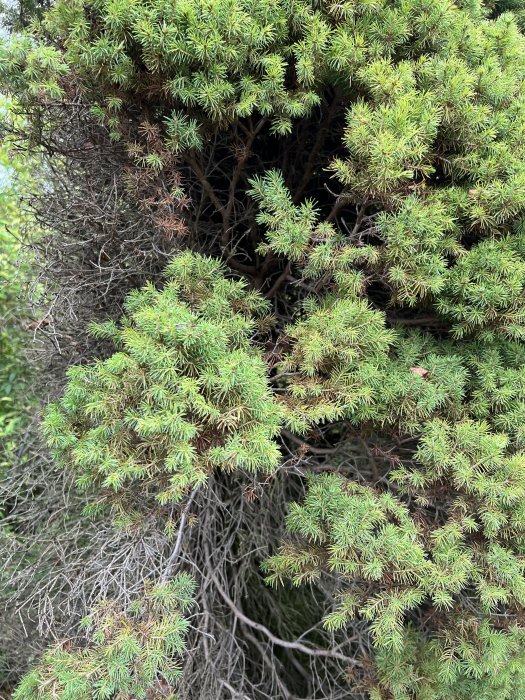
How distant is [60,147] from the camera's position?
1786 millimetres

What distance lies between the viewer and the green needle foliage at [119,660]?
50.2 inches

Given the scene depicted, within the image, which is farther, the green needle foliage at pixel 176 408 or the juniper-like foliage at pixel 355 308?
the juniper-like foliage at pixel 355 308

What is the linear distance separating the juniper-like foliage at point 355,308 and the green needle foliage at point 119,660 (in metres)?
0.04

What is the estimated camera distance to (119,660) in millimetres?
1288

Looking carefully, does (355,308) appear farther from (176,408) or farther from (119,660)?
(119,660)

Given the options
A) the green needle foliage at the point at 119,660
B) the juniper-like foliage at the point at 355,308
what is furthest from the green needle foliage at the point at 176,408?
the green needle foliage at the point at 119,660

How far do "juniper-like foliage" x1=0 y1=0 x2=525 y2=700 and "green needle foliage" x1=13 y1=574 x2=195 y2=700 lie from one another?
1.7 inches

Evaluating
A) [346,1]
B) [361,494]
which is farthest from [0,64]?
[361,494]

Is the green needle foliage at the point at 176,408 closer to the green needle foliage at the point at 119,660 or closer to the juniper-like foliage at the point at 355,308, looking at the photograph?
the juniper-like foliage at the point at 355,308

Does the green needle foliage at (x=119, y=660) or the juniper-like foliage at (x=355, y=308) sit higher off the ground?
the juniper-like foliage at (x=355, y=308)

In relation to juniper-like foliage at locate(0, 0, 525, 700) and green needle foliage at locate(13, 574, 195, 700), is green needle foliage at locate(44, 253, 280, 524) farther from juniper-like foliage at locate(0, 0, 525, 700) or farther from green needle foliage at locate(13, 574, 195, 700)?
green needle foliage at locate(13, 574, 195, 700)

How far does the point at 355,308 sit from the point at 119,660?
1306 millimetres

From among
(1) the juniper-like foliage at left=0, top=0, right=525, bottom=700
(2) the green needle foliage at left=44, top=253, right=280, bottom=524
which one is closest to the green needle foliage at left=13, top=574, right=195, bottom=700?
(1) the juniper-like foliage at left=0, top=0, right=525, bottom=700

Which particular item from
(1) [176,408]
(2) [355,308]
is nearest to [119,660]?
(1) [176,408]
